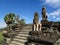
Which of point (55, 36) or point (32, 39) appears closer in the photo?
point (55, 36)

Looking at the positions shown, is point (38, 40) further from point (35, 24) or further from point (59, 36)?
point (35, 24)

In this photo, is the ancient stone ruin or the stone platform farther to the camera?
the ancient stone ruin

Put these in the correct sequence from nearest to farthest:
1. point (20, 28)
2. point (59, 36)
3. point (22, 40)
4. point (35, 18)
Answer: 1. point (59, 36)
2. point (35, 18)
3. point (22, 40)
4. point (20, 28)

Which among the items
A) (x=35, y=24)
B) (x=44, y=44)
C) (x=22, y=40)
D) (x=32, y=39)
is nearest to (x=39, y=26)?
(x=35, y=24)

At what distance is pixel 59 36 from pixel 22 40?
5600 millimetres

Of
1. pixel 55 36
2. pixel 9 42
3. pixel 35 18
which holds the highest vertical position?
pixel 35 18

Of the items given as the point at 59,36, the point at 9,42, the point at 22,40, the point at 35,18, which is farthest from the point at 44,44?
the point at 9,42

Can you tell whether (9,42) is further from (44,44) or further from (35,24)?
(44,44)

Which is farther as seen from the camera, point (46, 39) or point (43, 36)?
point (43, 36)

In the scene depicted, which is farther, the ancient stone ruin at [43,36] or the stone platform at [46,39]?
the ancient stone ruin at [43,36]

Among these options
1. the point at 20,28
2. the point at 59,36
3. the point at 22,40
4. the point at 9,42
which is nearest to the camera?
the point at 59,36

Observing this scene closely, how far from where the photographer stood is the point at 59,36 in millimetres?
8148

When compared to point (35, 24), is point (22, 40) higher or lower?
lower

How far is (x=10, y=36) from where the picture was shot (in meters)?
14.4
